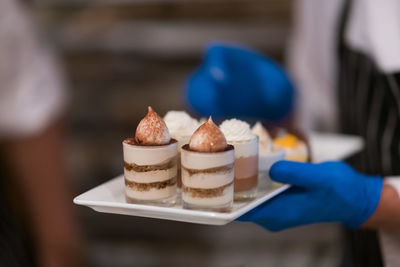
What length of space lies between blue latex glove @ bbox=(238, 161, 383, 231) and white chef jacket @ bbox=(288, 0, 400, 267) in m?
0.10

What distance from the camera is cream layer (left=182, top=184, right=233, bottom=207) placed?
0.85 meters

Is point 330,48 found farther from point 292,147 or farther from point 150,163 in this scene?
point 150,163

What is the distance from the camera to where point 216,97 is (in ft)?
5.25

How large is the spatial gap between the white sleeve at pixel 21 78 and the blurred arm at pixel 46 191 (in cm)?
8

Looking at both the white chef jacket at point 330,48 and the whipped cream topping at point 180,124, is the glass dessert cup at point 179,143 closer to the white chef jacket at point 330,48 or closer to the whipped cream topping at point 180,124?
the whipped cream topping at point 180,124

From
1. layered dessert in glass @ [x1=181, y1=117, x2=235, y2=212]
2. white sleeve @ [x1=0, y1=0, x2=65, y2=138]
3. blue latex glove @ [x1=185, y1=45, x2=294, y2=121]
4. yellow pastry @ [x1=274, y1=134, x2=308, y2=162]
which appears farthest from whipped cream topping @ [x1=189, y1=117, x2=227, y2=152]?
white sleeve @ [x1=0, y1=0, x2=65, y2=138]

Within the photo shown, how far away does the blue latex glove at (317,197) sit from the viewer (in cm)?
92

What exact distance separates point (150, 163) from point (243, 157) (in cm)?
20

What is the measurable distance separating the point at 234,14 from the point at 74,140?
4.64ft

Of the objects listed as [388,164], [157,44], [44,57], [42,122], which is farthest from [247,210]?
[157,44]

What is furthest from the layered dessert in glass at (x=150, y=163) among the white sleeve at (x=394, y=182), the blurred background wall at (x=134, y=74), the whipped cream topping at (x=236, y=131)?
the blurred background wall at (x=134, y=74)

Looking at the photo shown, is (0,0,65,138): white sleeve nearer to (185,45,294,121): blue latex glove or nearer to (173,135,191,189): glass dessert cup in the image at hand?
(185,45,294,121): blue latex glove

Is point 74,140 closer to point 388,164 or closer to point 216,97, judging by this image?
point 216,97

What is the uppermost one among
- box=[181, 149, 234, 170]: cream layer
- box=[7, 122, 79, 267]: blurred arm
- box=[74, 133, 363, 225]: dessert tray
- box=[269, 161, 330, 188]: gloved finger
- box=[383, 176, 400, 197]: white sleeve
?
box=[181, 149, 234, 170]: cream layer
